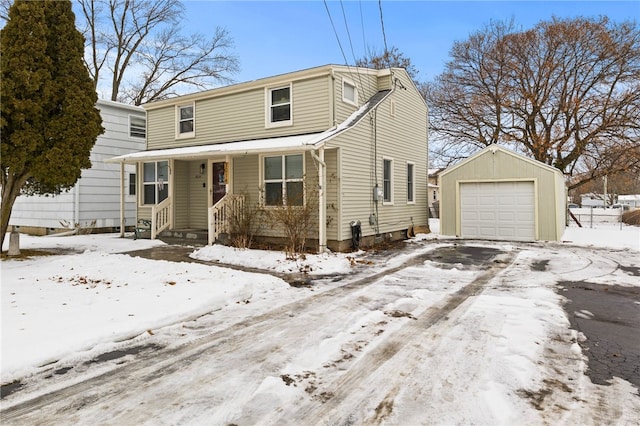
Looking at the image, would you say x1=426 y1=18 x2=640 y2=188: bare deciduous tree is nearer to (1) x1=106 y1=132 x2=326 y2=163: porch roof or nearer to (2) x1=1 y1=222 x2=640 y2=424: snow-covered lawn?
(2) x1=1 y1=222 x2=640 y2=424: snow-covered lawn

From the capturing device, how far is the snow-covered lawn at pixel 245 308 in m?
3.24

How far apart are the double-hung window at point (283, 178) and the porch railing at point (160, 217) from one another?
3.74m

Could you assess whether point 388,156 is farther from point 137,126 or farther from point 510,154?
point 137,126

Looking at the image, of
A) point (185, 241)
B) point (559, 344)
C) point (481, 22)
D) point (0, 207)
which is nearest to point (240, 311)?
point (559, 344)

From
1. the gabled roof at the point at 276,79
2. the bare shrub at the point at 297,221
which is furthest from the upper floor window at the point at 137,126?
the bare shrub at the point at 297,221

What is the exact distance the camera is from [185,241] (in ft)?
39.5

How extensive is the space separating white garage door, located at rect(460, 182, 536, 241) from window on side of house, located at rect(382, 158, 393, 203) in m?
2.94

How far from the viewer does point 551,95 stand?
20234mm

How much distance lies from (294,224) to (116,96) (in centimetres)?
2145

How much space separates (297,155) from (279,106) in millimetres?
1965

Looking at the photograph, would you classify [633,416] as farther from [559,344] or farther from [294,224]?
[294,224]

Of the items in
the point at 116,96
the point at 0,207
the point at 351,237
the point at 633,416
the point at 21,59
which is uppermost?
the point at 116,96

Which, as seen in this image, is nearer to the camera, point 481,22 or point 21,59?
point 21,59

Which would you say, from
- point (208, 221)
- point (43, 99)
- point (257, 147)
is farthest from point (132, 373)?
point (208, 221)
